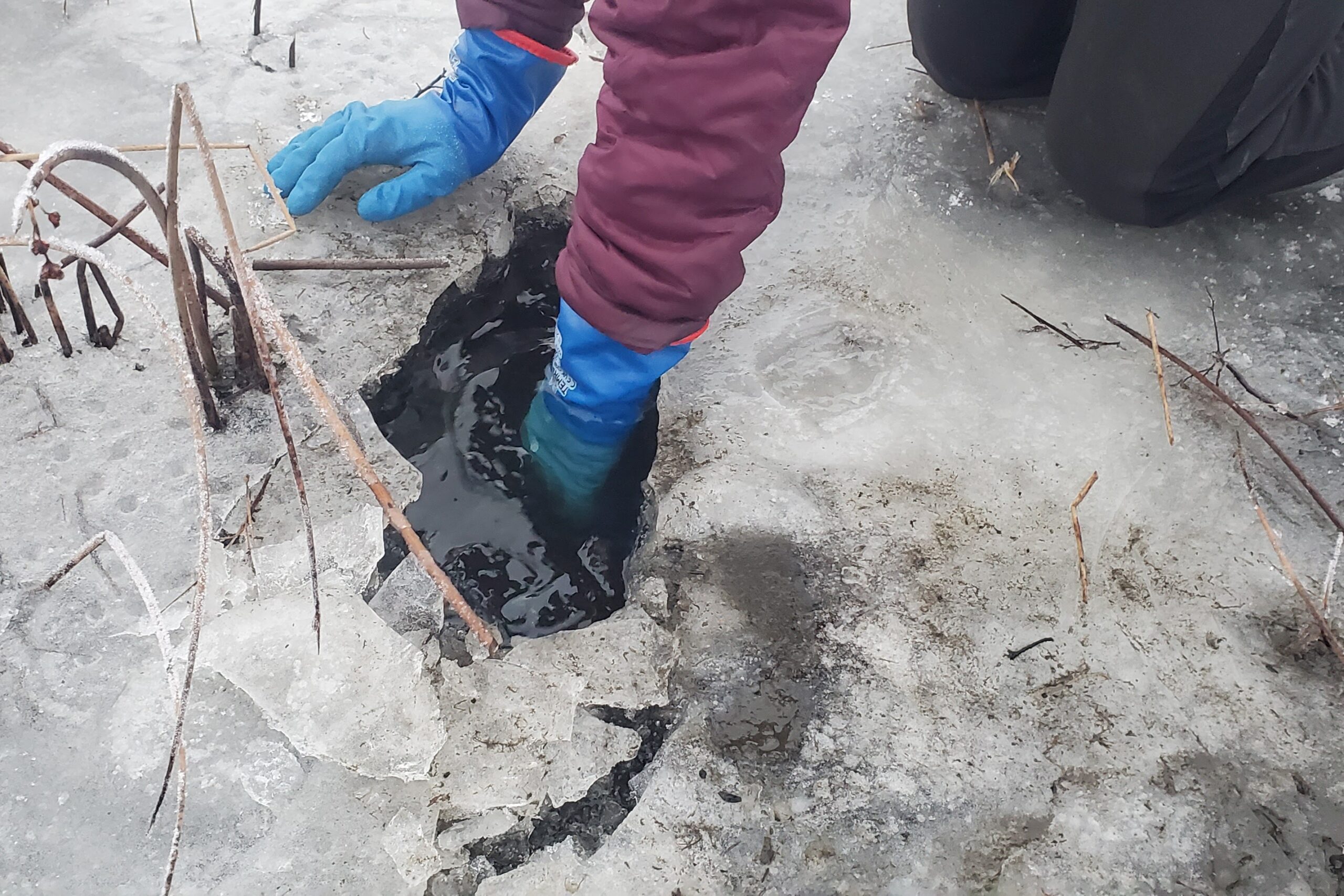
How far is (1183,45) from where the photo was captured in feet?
5.82

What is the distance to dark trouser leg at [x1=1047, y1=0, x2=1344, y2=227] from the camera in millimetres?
1724

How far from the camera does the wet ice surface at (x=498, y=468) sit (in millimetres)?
1693

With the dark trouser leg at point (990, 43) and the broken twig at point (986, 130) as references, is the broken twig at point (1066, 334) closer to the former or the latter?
the broken twig at point (986, 130)

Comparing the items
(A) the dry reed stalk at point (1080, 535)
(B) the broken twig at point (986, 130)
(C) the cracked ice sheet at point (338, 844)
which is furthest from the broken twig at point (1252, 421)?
(C) the cracked ice sheet at point (338, 844)

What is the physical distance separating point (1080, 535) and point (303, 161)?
1.84 m

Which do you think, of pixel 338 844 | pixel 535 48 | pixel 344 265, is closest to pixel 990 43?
pixel 535 48

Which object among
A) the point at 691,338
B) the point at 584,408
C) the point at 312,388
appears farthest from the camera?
the point at 584,408

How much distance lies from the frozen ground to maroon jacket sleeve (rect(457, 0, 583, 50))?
39cm

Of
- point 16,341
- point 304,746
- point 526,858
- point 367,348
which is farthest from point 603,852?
point 16,341

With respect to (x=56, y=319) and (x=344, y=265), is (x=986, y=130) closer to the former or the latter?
(x=344, y=265)

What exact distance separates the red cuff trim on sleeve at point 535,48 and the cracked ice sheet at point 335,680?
56.5 inches

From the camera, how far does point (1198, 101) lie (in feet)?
5.94

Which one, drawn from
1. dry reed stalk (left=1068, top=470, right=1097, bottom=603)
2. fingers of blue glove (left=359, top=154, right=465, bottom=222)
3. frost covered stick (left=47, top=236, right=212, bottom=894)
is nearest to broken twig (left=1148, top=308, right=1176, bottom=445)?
dry reed stalk (left=1068, top=470, right=1097, bottom=603)

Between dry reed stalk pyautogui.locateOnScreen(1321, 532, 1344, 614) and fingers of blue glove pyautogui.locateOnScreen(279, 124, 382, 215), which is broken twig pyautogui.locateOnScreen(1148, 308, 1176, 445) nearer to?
dry reed stalk pyautogui.locateOnScreen(1321, 532, 1344, 614)
